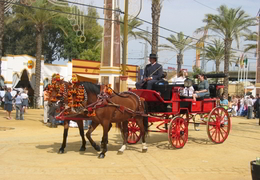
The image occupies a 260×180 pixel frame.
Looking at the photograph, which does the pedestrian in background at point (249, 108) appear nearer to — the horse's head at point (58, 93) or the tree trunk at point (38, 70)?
the tree trunk at point (38, 70)

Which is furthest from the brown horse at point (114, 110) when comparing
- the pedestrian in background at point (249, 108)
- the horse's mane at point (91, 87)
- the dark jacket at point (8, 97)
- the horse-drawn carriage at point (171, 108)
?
the pedestrian in background at point (249, 108)

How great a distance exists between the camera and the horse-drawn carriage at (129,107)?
28.8 feet

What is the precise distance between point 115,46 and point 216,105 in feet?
35.9

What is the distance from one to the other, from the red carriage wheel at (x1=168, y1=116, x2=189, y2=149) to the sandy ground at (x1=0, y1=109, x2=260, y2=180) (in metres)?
0.25

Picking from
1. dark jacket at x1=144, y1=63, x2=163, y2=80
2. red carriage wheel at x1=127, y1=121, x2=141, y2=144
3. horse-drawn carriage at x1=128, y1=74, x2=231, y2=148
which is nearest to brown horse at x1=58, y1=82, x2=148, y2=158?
horse-drawn carriage at x1=128, y1=74, x2=231, y2=148

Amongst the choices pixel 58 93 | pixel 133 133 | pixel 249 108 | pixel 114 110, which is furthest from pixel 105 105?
pixel 249 108

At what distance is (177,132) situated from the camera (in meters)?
10.2

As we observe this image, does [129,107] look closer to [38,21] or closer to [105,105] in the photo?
[105,105]

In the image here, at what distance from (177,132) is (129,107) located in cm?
175

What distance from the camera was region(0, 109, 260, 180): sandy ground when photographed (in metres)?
7.11

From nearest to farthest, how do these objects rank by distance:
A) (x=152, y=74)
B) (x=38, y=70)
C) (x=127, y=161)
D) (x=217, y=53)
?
1. (x=127, y=161)
2. (x=152, y=74)
3. (x=38, y=70)
4. (x=217, y=53)

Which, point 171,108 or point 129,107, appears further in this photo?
point 171,108

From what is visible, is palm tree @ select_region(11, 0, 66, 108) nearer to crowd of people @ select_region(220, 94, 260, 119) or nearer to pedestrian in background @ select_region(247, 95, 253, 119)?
crowd of people @ select_region(220, 94, 260, 119)

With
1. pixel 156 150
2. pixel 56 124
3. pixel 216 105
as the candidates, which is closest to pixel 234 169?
pixel 156 150
